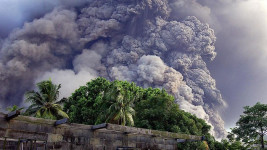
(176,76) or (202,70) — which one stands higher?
(202,70)

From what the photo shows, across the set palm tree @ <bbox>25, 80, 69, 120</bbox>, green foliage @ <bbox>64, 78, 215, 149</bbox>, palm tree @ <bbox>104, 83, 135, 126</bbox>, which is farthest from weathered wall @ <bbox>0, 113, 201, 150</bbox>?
palm tree @ <bbox>25, 80, 69, 120</bbox>

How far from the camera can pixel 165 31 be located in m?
114

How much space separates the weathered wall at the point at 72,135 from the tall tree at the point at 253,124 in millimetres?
20969

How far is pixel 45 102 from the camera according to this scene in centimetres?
2530

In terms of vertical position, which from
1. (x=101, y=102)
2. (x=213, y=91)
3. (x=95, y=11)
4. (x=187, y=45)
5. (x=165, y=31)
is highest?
(x=95, y=11)

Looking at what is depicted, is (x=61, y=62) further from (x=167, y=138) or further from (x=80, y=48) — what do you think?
(x=167, y=138)

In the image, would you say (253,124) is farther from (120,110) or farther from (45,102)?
(45,102)

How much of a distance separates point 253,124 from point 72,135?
26768 mm

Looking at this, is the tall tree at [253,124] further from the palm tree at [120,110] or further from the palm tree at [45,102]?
the palm tree at [45,102]

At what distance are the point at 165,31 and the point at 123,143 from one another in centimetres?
10594

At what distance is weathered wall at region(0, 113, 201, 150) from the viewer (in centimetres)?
880

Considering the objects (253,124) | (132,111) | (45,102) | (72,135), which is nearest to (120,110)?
(132,111)

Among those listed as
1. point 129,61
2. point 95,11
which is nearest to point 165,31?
point 129,61

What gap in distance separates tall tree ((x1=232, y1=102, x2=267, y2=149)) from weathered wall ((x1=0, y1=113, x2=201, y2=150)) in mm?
20969
